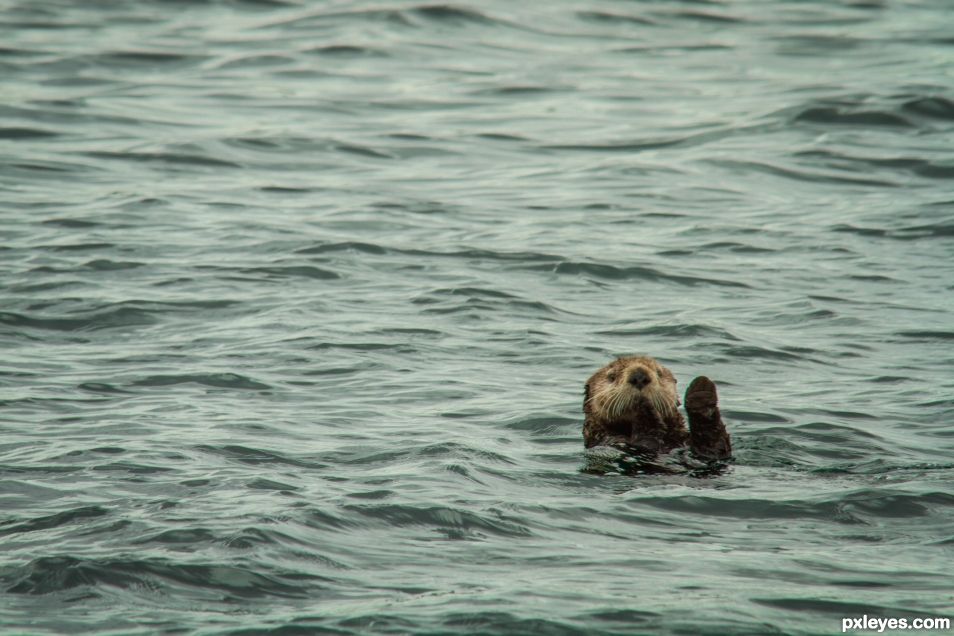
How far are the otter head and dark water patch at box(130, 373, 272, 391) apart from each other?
2.39 m

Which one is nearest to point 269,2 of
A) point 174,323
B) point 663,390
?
point 174,323

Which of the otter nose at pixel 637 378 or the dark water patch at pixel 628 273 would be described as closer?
the otter nose at pixel 637 378

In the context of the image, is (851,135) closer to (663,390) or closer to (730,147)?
(730,147)

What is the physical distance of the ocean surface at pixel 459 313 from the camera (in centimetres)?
546

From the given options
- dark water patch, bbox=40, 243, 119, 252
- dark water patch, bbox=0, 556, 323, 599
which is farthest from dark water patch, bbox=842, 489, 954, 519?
dark water patch, bbox=40, 243, 119, 252

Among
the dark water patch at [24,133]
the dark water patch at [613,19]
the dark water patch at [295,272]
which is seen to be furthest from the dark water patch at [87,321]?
the dark water patch at [613,19]

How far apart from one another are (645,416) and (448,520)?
1578 mm

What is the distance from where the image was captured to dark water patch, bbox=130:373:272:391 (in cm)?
891

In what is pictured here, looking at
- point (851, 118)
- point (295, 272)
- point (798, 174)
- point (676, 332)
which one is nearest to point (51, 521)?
point (676, 332)

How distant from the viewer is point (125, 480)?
6.70m

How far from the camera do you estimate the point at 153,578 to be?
5.33 metres

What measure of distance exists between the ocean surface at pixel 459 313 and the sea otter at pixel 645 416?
256 millimetres

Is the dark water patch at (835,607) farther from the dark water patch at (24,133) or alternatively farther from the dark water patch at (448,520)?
the dark water patch at (24,133)

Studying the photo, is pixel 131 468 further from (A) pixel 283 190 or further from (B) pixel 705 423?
(A) pixel 283 190
